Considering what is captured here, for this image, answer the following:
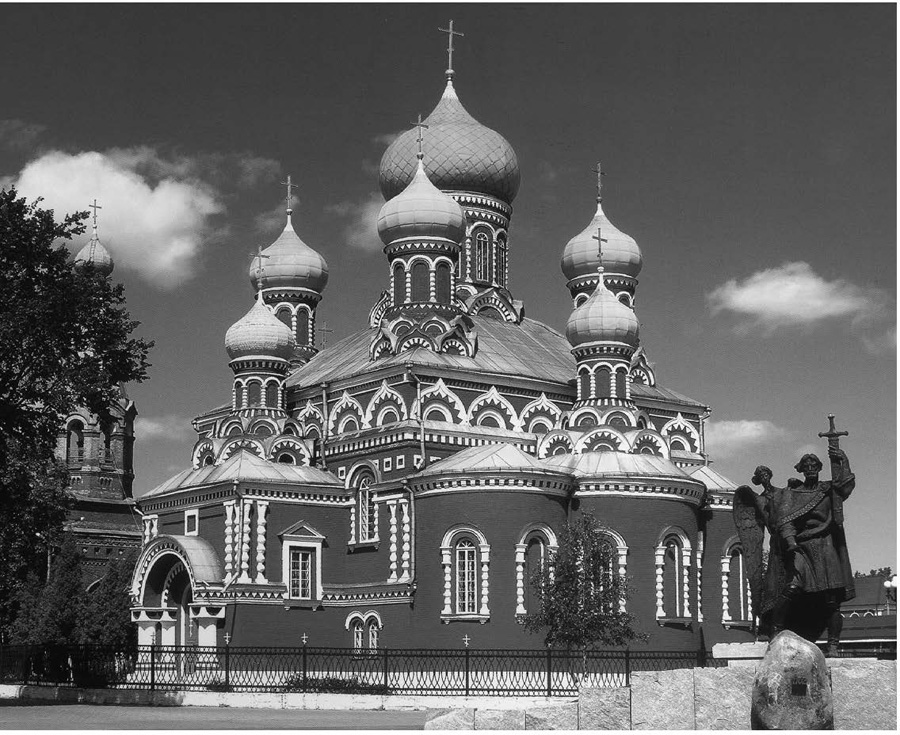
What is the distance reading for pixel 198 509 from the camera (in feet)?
113

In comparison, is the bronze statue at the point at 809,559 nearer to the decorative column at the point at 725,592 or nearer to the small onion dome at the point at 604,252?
the decorative column at the point at 725,592

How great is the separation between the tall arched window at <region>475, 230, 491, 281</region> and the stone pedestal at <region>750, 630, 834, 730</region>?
28512mm

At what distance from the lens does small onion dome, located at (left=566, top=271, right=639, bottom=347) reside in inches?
1389

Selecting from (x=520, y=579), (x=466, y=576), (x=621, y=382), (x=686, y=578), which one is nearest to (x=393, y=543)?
(x=466, y=576)

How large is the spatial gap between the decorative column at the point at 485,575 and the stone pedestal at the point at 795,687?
17903 millimetres

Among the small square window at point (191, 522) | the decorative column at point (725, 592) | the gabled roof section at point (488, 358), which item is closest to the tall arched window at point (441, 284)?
the gabled roof section at point (488, 358)

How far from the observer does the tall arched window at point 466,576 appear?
30781 millimetres

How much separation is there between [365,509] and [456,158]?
36.5 ft

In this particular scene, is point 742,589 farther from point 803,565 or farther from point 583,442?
point 803,565

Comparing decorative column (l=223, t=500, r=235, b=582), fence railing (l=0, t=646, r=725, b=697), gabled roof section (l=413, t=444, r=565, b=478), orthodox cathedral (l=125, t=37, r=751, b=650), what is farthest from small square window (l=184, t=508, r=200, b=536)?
gabled roof section (l=413, t=444, r=565, b=478)

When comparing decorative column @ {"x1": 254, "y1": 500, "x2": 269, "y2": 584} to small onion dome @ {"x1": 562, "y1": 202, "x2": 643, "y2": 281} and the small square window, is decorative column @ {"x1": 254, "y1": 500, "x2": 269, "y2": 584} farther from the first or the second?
small onion dome @ {"x1": 562, "y1": 202, "x2": 643, "y2": 281}

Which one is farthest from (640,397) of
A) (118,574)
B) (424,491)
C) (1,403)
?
(1,403)

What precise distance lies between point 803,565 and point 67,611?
26386mm

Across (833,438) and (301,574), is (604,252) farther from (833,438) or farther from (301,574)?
(833,438)
